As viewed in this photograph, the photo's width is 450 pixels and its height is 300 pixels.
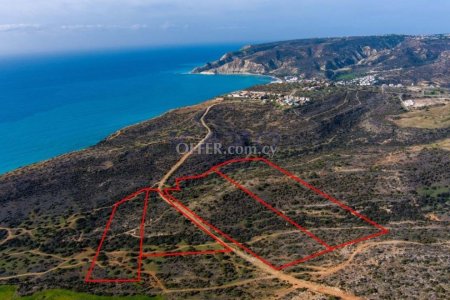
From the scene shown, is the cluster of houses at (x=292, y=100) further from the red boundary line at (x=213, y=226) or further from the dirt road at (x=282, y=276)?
the dirt road at (x=282, y=276)

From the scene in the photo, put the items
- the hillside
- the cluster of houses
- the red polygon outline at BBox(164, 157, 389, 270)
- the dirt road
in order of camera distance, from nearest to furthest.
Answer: the dirt road < the hillside < the red polygon outline at BBox(164, 157, 389, 270) < the cluster of houses

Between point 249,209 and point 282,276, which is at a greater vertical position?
point 249,209

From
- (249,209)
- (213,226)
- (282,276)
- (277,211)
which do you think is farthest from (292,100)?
(282,276)

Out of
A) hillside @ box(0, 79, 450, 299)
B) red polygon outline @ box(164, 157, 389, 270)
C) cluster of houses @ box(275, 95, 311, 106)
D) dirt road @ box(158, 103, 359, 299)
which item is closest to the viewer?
dirt road @ box(158, 103, 359, 299)

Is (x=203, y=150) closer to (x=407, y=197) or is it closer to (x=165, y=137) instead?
(x=165, y=137)

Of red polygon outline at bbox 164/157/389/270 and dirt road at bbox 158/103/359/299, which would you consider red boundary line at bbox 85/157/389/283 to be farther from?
dirt road at bbox 158/103/359/299

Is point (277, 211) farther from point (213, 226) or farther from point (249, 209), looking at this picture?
point (213, 226)

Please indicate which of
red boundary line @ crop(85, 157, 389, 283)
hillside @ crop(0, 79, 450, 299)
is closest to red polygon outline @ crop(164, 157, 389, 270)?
red boundary line @ crop(85, 157, 389, 283)

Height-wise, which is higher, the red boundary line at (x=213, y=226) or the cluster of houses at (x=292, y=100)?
→ the cluster of houses at (x=292, y=100)

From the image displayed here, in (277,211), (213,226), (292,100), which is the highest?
(292,100)

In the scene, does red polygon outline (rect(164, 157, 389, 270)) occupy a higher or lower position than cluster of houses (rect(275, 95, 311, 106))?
lower

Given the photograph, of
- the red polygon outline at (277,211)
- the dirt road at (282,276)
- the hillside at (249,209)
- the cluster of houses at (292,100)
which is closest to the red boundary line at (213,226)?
the red polygon outline at (277,211)
